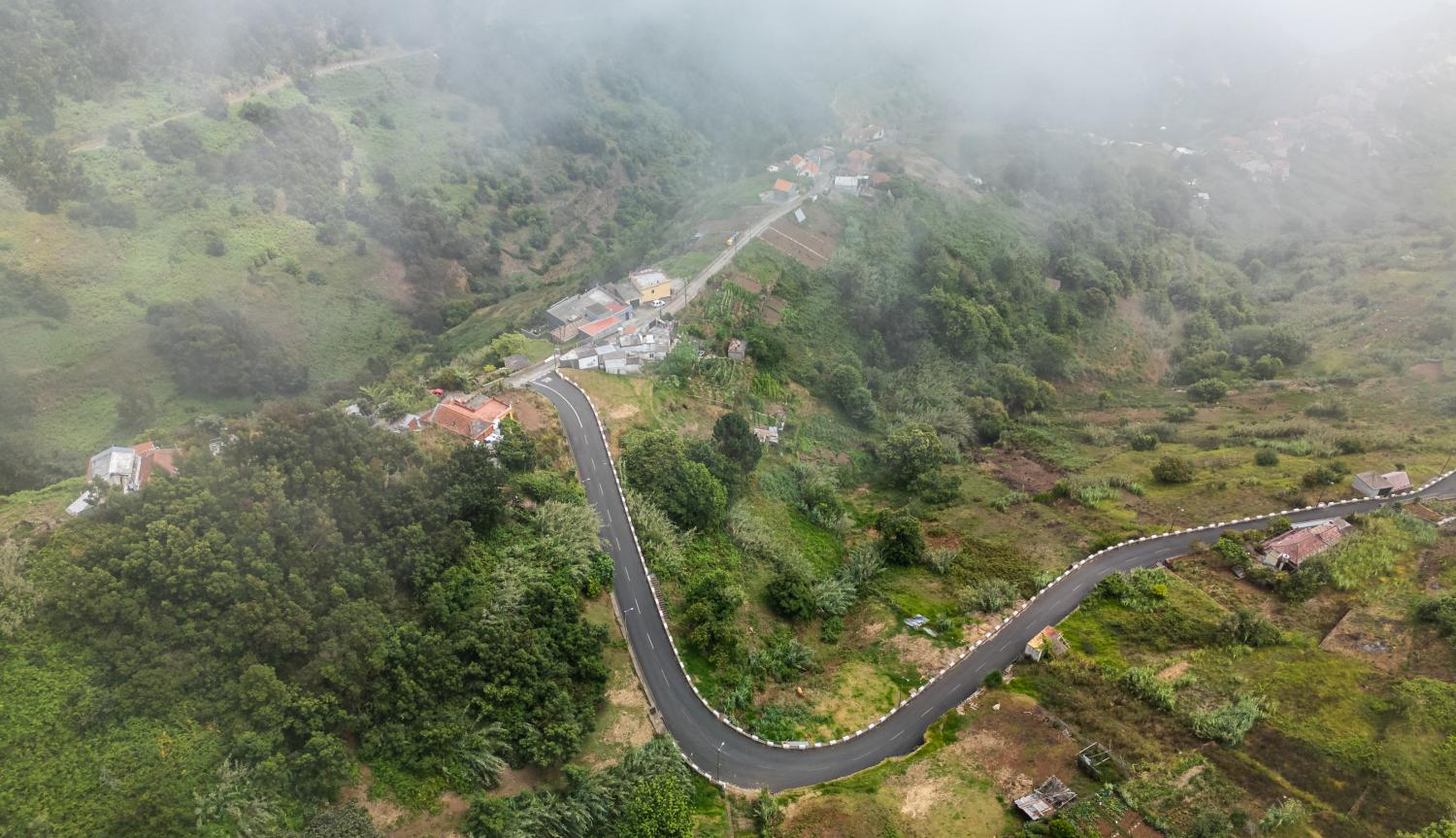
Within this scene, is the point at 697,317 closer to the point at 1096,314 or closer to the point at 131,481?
the point at 131,481

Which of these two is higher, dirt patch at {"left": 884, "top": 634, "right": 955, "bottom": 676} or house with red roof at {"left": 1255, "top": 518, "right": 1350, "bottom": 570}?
house with red roof at {"left": 1255, "top": 518, "right": 1350, "bottom": 570}

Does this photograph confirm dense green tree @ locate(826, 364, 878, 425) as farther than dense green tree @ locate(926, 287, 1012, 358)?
No

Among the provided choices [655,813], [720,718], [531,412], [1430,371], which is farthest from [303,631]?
[1430,371]

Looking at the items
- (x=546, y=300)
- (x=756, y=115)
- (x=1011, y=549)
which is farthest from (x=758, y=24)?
(x=1011, y=549)

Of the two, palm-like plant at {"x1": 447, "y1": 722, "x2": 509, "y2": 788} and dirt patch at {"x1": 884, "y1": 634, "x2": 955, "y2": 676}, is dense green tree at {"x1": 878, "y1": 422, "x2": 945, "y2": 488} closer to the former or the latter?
dirt patch at {"x1": 884, "y1": 634, "x2": 955, "y2": 676}

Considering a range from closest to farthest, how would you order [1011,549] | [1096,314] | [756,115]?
[1011,549], [1096,314], [756,115]

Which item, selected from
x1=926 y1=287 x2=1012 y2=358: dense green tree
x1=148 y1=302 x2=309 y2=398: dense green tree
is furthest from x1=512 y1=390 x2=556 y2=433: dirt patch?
x1=926 y1=287 x2=1012 y2=358: dense green tree

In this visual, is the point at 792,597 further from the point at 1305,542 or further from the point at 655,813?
the point at 1305,542
